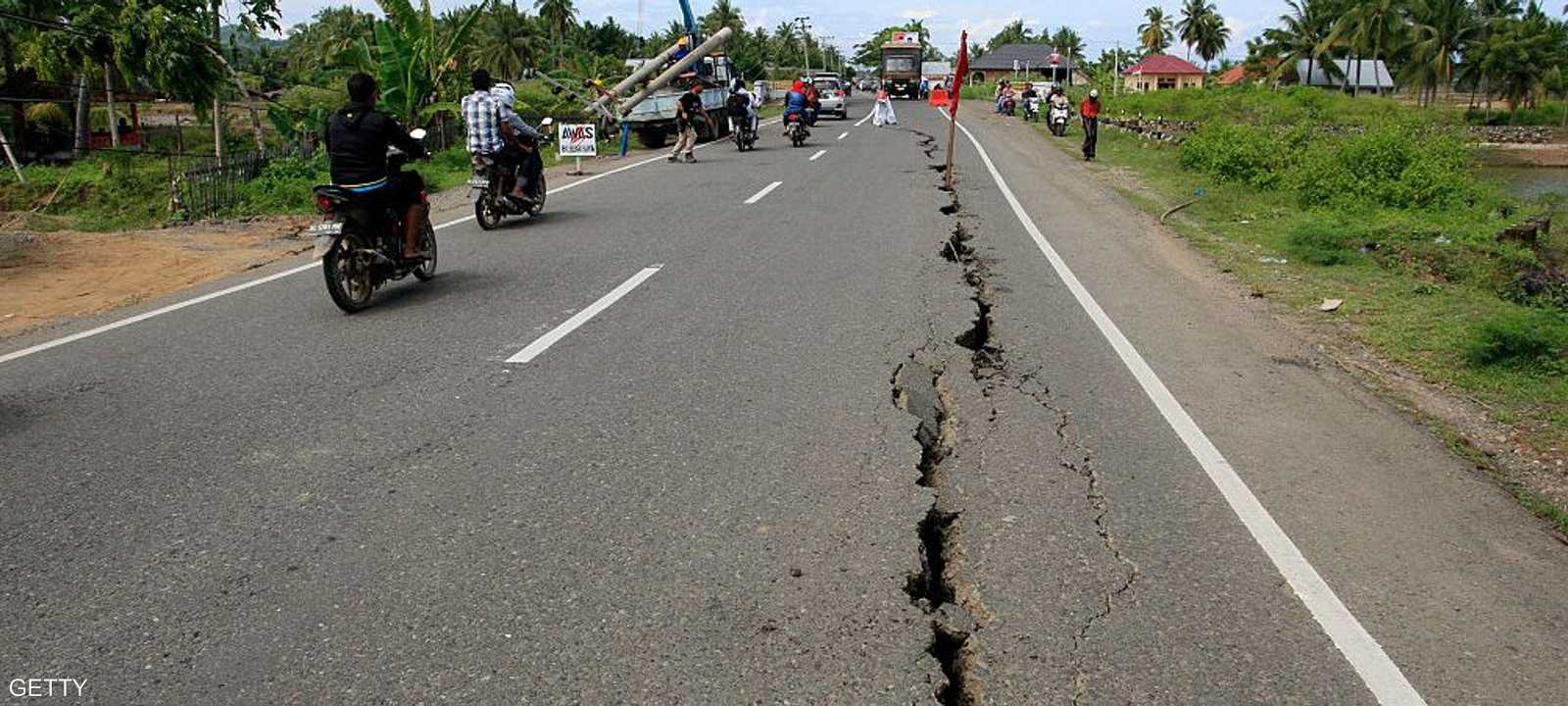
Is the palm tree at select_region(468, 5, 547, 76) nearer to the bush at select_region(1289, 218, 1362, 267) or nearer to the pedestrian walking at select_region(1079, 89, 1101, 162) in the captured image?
the pedestrian walking at select_region(1079, 89, 1101, 162)

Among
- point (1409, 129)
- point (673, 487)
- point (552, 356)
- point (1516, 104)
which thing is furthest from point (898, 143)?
point (1516, 104)

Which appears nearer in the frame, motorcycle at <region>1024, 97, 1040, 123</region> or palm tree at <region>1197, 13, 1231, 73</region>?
motorcycle at <region>1024, 97, 1040, 123</region>

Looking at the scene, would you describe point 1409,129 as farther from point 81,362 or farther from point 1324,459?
point 81,362

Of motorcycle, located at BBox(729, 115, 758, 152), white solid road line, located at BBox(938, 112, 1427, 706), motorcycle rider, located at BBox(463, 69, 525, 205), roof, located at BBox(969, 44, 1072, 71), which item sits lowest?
white solid road line, located at BBox(938, 112, 1427, 706)

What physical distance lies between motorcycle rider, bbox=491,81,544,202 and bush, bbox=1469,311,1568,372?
897cm

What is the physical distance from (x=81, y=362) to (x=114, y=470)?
2.37 metres

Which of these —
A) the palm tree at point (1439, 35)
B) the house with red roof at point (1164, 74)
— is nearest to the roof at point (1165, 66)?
the house with red roof at point (1164, 74)

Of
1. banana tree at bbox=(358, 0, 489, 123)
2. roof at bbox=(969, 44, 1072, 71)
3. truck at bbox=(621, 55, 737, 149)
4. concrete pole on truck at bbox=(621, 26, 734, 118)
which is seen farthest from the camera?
roof at bbox=(969, 44, 1072, 71)

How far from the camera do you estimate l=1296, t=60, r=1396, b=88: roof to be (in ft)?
250

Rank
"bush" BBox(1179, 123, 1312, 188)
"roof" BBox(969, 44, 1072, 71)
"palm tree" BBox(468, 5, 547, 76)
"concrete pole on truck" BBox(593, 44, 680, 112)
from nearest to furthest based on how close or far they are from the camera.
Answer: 1. "bush" BBox(1179, 123, 1312, 188)
2. "concrete pole on truck" BBox(593, 44, 680, 112)
3. "palm tree" BBox(468, 5, 547, 76)
4. "roof" BBox(969, 44, 1072, 71)

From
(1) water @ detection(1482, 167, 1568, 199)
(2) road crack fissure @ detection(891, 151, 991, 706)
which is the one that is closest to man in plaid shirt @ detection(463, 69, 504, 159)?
(2) road crack fissure @ detection(891, 151, 991, 706)

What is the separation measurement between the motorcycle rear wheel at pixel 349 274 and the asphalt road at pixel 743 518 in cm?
17

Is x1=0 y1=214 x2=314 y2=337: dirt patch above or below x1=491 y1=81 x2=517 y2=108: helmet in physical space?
below

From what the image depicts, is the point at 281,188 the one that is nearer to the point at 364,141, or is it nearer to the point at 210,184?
the point at 210,184
